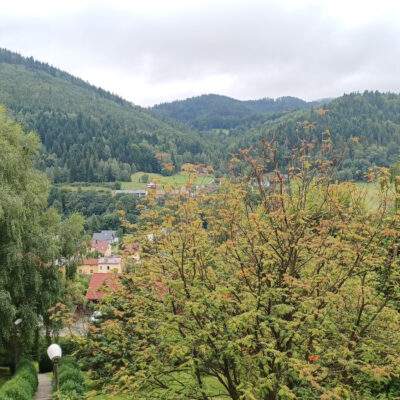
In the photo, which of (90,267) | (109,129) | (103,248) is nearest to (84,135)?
(109,129)

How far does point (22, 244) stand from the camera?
529 inches

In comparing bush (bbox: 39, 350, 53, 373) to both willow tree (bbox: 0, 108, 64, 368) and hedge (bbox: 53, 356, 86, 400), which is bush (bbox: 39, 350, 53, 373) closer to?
willow tree (bbox: 0, 108, 64, 368)

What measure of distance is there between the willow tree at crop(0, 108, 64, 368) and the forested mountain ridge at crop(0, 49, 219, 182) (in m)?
79.0

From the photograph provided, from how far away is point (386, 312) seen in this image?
5.72 metres

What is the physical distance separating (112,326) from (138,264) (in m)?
1.49

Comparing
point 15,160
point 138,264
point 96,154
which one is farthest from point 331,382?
point 96,154

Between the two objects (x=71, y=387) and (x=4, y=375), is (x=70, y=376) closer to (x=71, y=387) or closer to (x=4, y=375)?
(x=71, y=387)

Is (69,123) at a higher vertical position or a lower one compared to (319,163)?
higher

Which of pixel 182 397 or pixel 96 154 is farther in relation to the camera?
pixel 96 154

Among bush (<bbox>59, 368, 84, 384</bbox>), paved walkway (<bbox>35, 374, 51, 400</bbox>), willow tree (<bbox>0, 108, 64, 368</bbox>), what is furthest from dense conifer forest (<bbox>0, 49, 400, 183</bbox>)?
bush (<bbox>59, 368, 84, 384</bbox>)

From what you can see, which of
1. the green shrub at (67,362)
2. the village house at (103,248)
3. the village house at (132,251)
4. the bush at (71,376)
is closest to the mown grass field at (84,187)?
the village house at (103,248)

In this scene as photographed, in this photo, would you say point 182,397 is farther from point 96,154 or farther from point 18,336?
point 96,154

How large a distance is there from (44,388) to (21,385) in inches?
138

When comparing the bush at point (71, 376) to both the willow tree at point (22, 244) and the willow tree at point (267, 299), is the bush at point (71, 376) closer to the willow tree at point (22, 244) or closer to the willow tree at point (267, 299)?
the willow tree at point (22, 244)
